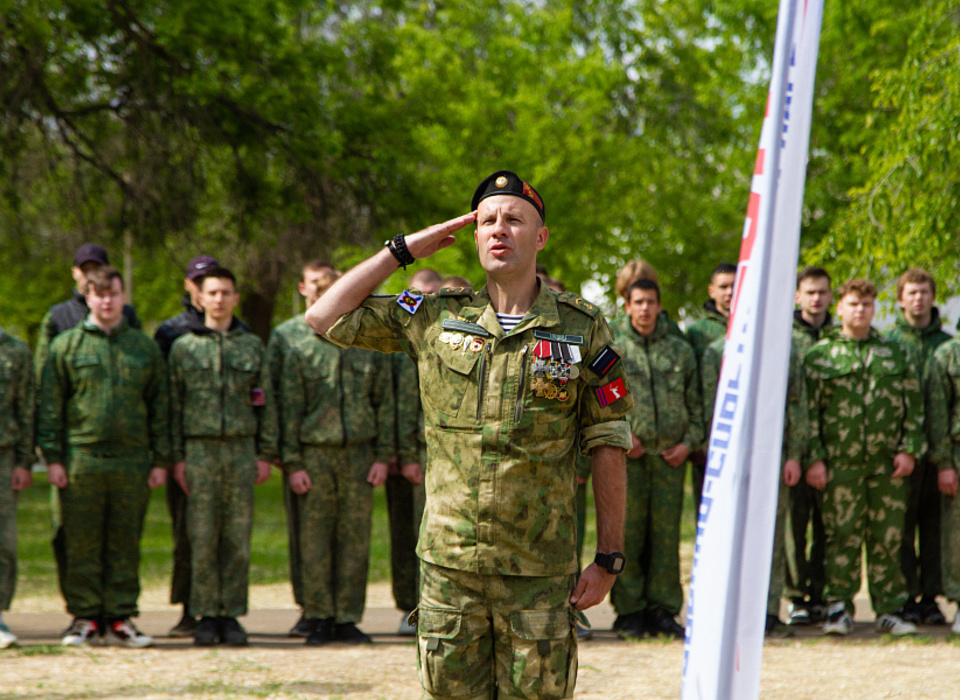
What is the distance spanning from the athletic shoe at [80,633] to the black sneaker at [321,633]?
1.39 meters

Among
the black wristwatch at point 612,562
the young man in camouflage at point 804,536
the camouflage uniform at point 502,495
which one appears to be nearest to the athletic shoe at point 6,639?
the camouflage uniform at point 502,495

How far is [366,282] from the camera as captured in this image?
349cm

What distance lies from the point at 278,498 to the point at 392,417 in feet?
35.6

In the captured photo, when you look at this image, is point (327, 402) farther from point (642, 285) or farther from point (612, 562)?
point (612, 562)

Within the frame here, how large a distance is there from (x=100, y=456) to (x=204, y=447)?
2.16 feet

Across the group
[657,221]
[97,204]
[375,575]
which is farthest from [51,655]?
[657,221]

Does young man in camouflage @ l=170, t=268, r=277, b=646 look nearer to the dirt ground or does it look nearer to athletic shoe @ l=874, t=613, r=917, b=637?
the dirt ground

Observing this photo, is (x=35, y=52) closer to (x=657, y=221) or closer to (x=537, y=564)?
(x=657, y=221)

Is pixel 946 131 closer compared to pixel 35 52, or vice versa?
pixel 946 131

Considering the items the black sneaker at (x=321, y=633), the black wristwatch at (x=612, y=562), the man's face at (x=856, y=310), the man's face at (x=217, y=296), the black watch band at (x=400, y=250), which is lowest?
the black sneaker at (x=321, y=633)

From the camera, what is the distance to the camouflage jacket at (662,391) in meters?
7.38

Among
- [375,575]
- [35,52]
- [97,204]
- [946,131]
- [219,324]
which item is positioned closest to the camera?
[219,324]

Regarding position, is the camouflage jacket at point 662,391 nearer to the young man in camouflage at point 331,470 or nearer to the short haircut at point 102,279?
the young man in camouflage at point 331,470

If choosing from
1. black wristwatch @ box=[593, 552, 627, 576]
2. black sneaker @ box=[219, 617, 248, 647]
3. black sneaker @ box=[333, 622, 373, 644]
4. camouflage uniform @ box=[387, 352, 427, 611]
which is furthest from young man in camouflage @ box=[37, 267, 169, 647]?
black wristwatch @ box=[593, 552, 627, 576]
